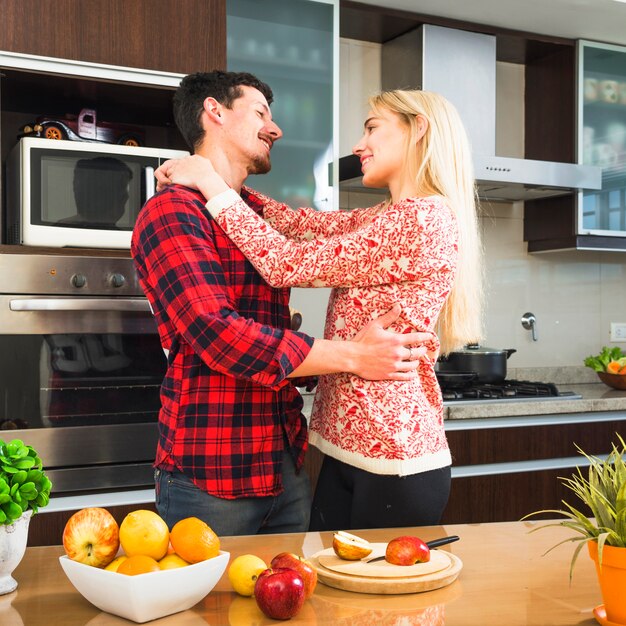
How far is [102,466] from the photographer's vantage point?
91.5 inches

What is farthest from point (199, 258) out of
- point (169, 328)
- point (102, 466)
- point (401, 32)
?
point (401, 32)

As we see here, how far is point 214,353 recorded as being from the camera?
1438mm

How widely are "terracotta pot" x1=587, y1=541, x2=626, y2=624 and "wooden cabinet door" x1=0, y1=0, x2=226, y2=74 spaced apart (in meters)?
1.91

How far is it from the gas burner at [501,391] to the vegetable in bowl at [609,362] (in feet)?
1.49

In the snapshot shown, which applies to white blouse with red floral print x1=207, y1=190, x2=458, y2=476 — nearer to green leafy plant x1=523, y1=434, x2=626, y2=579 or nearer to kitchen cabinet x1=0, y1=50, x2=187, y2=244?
green leafy plant x1=523, y1=434, x2=626, y2=579

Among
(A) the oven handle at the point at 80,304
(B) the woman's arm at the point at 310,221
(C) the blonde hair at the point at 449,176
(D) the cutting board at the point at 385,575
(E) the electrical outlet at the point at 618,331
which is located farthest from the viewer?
(E) the electrical outlet at the point at 618,331

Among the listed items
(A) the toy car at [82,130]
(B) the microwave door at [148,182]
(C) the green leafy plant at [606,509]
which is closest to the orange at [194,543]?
(C) the green leafy plant at [606,509]

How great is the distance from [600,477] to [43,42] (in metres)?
1.90

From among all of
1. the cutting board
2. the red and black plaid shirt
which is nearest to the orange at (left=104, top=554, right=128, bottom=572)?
the cutting board

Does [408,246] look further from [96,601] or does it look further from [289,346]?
[96,601]

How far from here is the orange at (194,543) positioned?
1.02 m

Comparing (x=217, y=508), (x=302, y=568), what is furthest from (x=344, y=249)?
(x=302, y=568)

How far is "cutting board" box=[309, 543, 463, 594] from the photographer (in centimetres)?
109

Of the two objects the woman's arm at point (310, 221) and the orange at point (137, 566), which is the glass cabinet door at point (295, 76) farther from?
the orange at point (137, 566)
